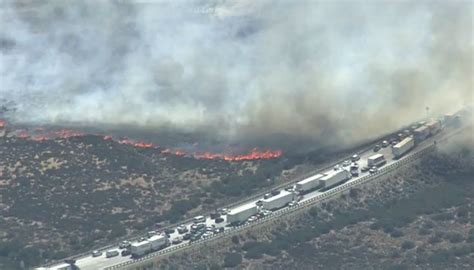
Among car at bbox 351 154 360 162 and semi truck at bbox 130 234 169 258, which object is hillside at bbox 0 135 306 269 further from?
car at bbox 351 154 360 162

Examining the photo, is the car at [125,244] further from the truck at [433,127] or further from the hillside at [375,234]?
the truck at [433,127]

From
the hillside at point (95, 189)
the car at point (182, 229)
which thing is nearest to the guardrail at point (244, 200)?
the hillside at point (95, 189)

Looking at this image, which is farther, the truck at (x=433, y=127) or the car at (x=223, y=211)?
the truck at (x=433, y=127)

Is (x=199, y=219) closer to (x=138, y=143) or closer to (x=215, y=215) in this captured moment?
(x=215, y=215)

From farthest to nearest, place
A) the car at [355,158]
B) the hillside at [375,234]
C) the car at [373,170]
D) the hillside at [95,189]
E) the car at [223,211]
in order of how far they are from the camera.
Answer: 1. the car at [355,158]
2. the car at [373,170]
3. the car at [223,211]
4. the hillside at [95,189]
5. the hillside at [375,234]

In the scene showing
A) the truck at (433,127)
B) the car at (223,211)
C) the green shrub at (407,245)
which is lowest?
the green shrub at (407,245)

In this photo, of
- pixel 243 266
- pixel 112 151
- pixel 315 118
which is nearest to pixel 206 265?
pixel 243 266

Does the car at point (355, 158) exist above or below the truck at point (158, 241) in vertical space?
above

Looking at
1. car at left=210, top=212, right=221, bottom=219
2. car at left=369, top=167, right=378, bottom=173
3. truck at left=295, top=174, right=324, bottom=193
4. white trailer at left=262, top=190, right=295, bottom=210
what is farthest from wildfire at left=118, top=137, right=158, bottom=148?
car at left=369, top=167, right=378, bottom=173
